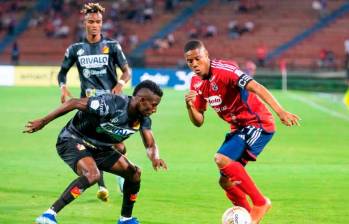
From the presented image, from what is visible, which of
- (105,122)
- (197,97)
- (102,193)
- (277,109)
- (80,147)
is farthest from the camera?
(102,193)

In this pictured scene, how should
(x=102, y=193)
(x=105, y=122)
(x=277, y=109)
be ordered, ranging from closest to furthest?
(x=277, y=109)
(x=105, y=122)
(x=102, y=193)

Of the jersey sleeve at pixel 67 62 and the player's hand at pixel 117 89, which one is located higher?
the jersey sleeve at pixel 67 62

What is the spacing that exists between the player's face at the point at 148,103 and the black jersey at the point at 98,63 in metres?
3.49

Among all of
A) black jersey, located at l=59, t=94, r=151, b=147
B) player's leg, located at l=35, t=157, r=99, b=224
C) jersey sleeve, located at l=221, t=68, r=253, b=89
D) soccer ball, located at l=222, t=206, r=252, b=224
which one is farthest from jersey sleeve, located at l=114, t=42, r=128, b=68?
soccer ball, located at l=222, t=206, r=252, b=224

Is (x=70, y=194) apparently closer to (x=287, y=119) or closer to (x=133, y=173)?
(x=133, y=173)

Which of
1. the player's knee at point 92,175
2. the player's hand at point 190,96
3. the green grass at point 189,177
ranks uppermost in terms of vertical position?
the player's hand at point 190,96

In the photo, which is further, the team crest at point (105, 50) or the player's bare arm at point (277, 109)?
the team crest at point (105, 50)

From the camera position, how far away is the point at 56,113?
900 cm

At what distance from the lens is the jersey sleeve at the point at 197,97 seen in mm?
9805

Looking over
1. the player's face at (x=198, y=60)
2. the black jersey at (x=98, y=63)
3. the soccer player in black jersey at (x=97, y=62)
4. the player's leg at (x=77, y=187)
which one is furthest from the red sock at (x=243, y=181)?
the black jersey at (x=98, y=63)

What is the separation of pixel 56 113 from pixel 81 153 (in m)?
0.72

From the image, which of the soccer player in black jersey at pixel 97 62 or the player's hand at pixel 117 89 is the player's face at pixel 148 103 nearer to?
the player's hand at pixel 117 89

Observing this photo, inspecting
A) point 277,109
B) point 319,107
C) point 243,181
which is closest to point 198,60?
point 277,109

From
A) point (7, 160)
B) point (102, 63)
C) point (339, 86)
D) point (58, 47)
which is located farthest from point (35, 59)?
point (102, 63)
